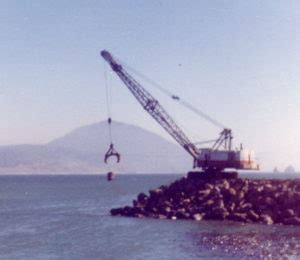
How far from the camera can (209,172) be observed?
A: 67.8 metres

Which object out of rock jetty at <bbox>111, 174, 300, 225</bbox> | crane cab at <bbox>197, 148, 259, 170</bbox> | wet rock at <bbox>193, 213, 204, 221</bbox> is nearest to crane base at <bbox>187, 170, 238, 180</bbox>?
crane cab at <bbox>197, 148, 259, 170</bbox>

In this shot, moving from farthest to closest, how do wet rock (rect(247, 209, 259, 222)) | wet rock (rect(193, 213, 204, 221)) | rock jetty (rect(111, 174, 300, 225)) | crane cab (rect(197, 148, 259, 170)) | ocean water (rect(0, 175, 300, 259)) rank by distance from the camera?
crane cab (rect(197, 148, 259, 170)) < wet rock (rect(193, 213, 204, 221)) < rock jetty (rect(111, 174, 300, 225)) < wet rock (rect(247, 209, 259, 222)) < ocean water (rect(0, 175, 300, 259))

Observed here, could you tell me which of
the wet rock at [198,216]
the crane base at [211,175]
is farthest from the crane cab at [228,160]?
the wet rock at [198,216]

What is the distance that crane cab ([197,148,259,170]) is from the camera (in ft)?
219

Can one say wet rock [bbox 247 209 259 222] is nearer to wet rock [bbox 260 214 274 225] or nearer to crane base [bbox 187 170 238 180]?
wet rock [bbox 260 214 274 225]

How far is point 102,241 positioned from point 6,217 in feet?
74.2

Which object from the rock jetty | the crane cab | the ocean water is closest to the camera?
the ocean water

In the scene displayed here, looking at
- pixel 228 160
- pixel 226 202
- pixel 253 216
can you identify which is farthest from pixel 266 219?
pixel 228 160

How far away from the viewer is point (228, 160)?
6719 centimetres

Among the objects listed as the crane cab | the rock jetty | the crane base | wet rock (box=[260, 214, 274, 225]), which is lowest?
wet rock (box=[260, 214, 274, 225])

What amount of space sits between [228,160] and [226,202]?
36.0 feet

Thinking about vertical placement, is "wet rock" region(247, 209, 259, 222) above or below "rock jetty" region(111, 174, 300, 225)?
below

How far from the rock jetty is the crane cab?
227cm

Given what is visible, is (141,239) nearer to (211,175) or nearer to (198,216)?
(198,216)
